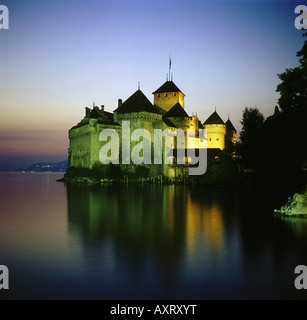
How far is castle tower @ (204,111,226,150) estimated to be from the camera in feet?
244

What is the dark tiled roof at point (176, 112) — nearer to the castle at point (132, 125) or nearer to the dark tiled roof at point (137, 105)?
the castle at point (132, 125)

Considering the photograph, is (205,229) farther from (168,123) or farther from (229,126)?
(229,126)

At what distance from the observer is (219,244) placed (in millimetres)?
11625

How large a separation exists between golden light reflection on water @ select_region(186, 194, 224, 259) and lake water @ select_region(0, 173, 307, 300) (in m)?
0.04

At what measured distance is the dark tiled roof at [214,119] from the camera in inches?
2968

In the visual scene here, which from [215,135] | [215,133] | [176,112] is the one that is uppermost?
[176,112]

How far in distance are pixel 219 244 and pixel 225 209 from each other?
9569mm

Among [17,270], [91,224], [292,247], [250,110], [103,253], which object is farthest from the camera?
[250,110]

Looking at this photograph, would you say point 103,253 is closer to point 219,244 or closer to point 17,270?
point 17,270

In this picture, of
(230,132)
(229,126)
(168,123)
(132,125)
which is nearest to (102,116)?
(132,125)

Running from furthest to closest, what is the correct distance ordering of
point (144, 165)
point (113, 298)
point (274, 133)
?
point (144, 165) < point (274, 133) < point (113, 298)

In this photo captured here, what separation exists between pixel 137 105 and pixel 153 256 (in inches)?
1939

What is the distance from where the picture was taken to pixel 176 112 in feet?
211
